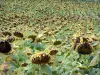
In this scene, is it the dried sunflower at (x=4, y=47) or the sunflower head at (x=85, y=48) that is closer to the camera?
the sunflower head at (x=85, y=48)

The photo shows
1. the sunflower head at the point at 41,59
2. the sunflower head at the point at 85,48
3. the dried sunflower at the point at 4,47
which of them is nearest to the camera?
the sunflower head at the point at 41,59

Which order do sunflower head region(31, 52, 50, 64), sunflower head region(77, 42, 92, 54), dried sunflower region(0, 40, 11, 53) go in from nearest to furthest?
sunflower head region(31, 52, 50, 64)
sunflower head region(77, 42, 92, 54)
dried sunflower region(0, 40, 11, 53)

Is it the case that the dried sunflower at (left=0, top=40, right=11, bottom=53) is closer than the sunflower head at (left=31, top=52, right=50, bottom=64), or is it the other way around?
the sunflower head at (left=31, top=52, right=50, bottom=64)

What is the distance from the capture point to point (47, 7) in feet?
46.1

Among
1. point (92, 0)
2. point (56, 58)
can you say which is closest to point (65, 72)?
point (56, 58)

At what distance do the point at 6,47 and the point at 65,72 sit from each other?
0.36 metres

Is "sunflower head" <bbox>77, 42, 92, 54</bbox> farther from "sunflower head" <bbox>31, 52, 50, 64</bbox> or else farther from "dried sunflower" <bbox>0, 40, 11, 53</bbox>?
"dried sunflower" <bbox>0, 40, 11, 53</bbox>

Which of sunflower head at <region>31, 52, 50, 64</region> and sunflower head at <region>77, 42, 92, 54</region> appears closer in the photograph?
sunflower head at <region>31, 52, 50, 64</region>

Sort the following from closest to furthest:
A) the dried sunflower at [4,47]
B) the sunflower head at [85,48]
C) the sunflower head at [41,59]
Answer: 1. the sunflower head at [41,59]
2. the sunflower head at [85,48]
3. the dried sunflower at [4,47]

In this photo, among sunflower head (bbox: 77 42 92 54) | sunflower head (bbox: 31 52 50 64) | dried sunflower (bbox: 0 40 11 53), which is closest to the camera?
sunflower head (bbox: 31 52 50 64)

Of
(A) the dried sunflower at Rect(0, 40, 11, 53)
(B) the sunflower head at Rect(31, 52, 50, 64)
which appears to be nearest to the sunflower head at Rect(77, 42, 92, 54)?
(B) the sunflower head at Rect(31, 52, 50, 64)

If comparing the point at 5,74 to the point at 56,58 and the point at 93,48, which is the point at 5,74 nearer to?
the point at 56,58

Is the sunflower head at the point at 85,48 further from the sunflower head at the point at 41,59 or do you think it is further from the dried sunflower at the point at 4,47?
the dried sunflower at the point at 4,47

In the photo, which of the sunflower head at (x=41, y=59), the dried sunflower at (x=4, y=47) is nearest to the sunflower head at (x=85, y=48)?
the sunflower head at (x=41, y=59)
